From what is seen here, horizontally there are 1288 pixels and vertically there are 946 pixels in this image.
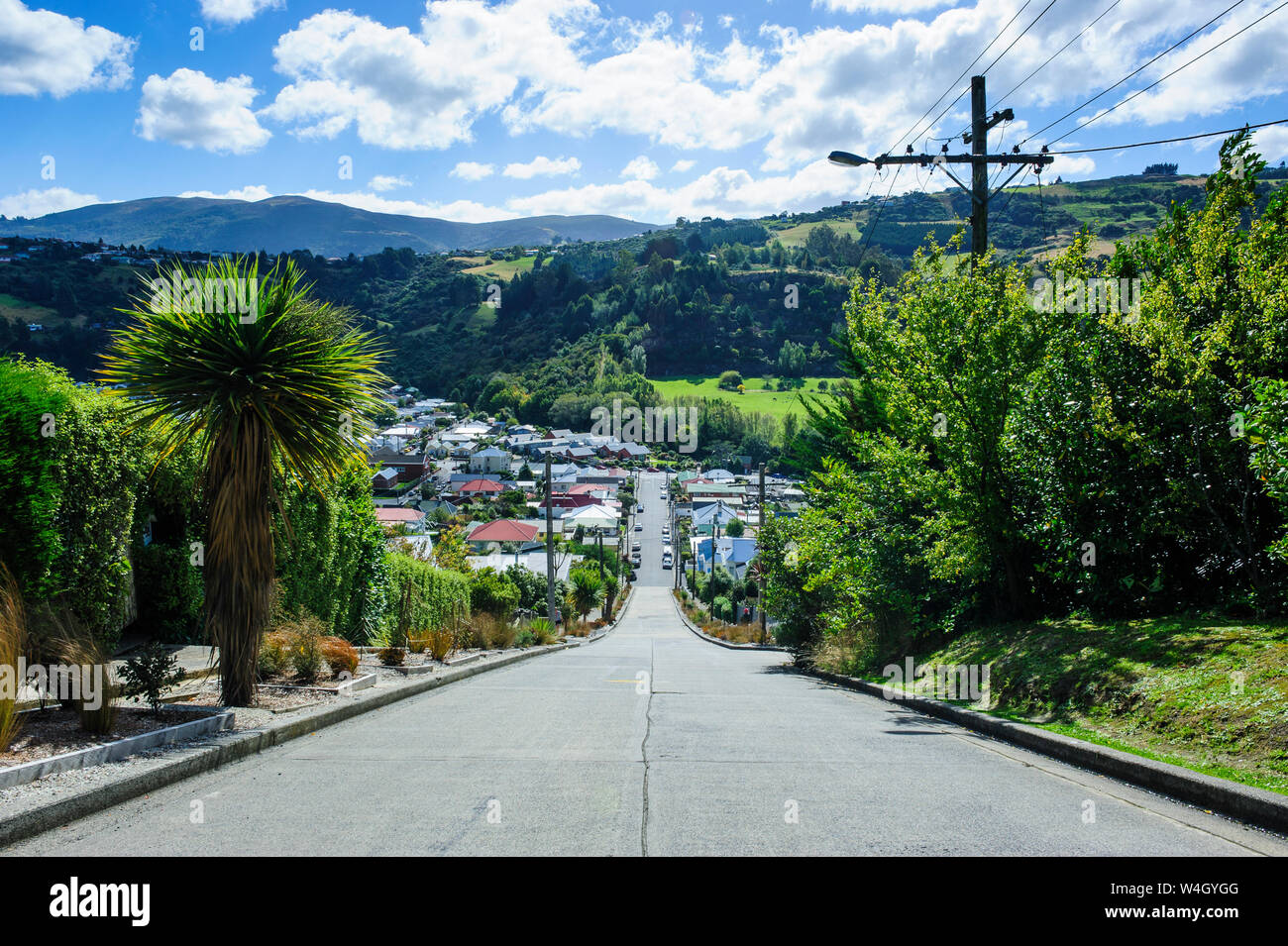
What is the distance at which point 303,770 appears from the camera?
19.7 feet

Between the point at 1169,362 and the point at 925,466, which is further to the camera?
the point at 925,466

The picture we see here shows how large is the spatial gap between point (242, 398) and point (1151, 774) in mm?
8037

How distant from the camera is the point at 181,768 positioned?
18.6 feet

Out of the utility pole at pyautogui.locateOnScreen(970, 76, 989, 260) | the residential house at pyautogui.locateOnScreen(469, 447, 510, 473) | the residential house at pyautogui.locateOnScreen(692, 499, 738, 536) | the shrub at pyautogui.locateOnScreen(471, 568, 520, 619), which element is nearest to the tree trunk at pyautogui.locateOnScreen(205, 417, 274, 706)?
the utility pole at pyautogui.locateOnScreen(970, 76, 989, 260)

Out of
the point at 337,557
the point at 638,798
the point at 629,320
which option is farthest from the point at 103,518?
the point at 629,320

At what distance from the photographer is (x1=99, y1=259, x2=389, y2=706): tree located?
7.30 meters

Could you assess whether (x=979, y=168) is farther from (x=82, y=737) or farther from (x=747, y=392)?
(x=747, y=392)

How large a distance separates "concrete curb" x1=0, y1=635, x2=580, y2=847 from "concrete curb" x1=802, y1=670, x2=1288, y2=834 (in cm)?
685

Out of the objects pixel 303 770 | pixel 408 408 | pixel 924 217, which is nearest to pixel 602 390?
pixel 408 408

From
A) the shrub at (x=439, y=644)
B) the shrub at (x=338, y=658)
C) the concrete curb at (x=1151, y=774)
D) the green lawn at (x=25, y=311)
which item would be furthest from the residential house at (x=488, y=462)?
the concrete curb at (x=1151, y=774)

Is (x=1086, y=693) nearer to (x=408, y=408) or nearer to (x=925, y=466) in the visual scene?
(x=925, y=466)

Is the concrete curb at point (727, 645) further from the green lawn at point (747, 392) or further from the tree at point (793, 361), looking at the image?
the tree at point (793, 361)

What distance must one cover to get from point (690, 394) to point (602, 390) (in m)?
16.4
